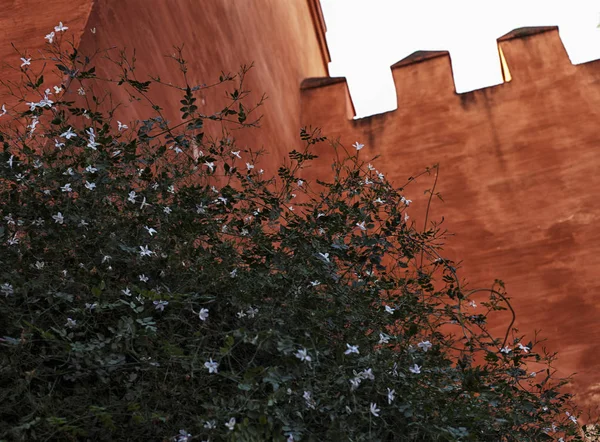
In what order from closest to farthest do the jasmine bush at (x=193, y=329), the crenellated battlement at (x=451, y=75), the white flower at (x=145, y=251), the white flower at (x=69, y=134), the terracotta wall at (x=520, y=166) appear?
the jasmine bush at (x=193, y=329) < the white flower at (x=145, y=251) < the white flower at (x=69, y=134) < the terracotta wall at (x=520, y=166) < the crenellated battlement at (x=451, y=75)

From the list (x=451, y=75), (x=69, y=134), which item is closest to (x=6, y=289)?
(x=69, y=134)

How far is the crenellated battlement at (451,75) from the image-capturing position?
695 cm

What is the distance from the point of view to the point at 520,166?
21.5 feet

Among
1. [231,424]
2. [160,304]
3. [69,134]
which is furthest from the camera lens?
[69,134]

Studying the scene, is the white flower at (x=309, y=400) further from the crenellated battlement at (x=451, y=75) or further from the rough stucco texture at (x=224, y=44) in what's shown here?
the crenellated battlement at (x=451, y=75)

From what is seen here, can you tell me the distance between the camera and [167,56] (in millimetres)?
4031

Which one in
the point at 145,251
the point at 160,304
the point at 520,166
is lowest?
the point at 520,166

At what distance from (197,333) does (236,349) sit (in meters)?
0.18

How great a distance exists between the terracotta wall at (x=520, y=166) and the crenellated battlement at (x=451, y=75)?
0.04ft

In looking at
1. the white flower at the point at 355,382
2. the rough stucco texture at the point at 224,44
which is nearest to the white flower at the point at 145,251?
the white flower at the point at 355,382

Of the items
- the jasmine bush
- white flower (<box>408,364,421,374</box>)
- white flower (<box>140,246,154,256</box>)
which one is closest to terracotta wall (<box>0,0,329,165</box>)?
the jasmine bush

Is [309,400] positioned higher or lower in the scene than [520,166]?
higher

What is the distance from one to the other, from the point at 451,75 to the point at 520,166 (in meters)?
1.26

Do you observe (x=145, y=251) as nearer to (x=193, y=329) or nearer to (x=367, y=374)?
(x=193, y=329)
